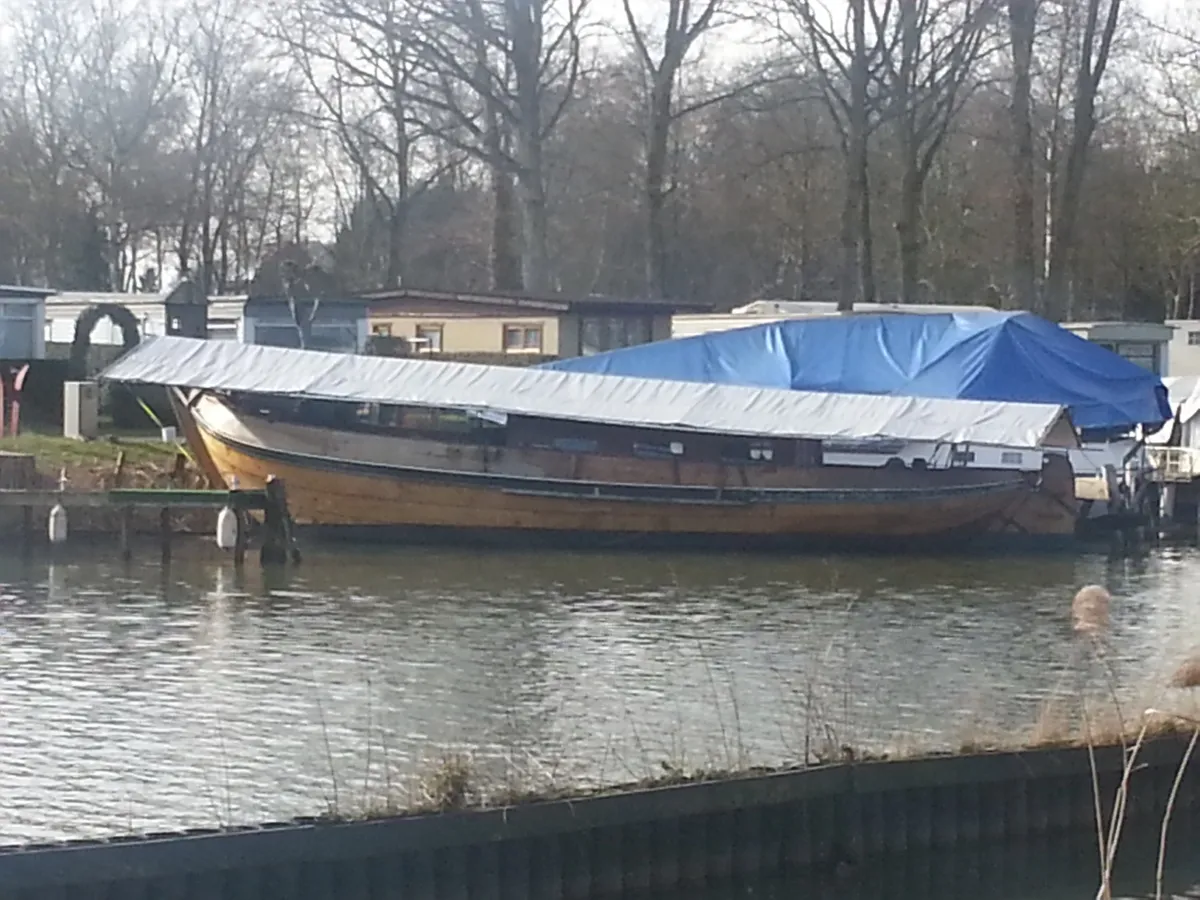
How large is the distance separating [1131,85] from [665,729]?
159ft

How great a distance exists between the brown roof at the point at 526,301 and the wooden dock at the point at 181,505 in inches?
724

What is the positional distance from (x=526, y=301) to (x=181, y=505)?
1983cm

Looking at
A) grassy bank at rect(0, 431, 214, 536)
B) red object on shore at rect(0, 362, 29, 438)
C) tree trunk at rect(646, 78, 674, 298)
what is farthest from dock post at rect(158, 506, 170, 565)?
tree trunk at rect(646, 78, 674, 298)

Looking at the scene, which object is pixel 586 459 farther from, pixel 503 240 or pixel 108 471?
pixel 503 240

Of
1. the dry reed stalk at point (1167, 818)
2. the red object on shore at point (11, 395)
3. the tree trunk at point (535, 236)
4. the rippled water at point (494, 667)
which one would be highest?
the tree trunk at point (535, 236)

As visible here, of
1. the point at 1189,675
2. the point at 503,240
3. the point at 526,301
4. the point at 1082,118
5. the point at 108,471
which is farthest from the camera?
the point at 503,240

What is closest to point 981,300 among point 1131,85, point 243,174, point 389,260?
point 1131,85

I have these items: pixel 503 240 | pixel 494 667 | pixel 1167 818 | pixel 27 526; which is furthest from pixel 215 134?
pixel 1167 818

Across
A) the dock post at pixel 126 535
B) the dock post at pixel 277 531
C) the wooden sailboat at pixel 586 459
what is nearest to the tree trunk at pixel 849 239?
the wooden sailboat at pixel 586 459

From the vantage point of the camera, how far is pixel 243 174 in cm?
6869

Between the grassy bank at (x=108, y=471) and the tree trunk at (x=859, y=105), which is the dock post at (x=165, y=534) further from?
the tree trunk at (x=859, y=105)

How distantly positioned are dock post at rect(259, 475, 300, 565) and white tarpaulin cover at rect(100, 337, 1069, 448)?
3669mm

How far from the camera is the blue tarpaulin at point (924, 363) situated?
1375 inches

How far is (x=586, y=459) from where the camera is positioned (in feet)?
105
